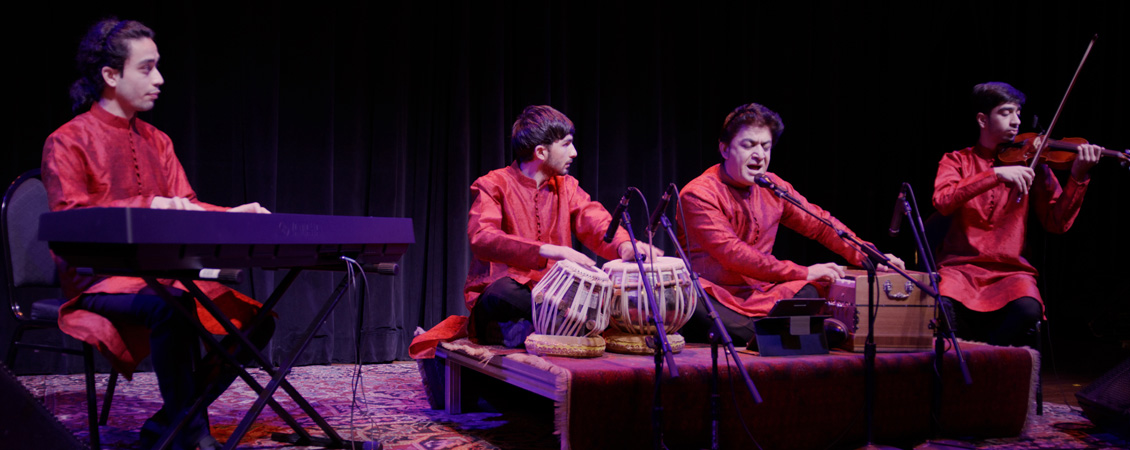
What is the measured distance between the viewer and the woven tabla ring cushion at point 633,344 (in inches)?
112

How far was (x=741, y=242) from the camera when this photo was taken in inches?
135

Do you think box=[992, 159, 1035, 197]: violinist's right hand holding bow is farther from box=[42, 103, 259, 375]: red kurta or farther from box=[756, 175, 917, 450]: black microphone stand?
box=[42, 103, 259, 375]: red kurta

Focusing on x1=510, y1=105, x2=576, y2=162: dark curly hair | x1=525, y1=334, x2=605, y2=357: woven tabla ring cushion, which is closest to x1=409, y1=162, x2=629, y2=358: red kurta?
x1=510, y1=105, x2=576, y2=162: dark curly hair

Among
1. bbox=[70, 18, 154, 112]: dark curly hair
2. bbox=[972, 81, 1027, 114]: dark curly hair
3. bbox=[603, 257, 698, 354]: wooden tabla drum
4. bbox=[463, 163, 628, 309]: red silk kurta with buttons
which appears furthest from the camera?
bbox=[972, 81, 1027, 114]: dark curly hair

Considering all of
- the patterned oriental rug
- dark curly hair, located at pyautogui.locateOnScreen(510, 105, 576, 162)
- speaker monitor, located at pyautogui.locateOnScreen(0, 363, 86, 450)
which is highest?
dark curly hair, located at pyautogui.locateOnScreen(510, 105, 576, 162)

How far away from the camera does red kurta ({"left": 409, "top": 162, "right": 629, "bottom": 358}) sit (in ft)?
10.3

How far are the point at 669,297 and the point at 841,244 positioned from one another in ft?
4.23

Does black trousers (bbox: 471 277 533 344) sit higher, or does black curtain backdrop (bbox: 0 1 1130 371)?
black curtain backdrop (bbox: 0 1 1130 371)

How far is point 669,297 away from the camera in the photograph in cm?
278

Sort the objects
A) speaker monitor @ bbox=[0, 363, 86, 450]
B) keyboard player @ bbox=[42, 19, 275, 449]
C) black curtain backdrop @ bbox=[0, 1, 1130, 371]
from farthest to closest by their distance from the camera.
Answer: black curtain backdrop @ bbox=[0, 1, 1130, 371] → keyboard player @ bbox=[42, 19, 275, 449] → speaker monitor @ bbox=[0, 363, 86, 450]

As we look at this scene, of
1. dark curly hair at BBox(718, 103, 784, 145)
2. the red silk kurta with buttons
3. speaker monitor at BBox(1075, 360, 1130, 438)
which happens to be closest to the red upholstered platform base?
speaker monitor at BBox(1075, 360, 1130, 438)

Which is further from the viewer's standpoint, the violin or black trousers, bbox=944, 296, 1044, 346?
the violin

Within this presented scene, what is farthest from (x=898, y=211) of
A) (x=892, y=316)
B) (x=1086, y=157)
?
(x=1086, y=157)

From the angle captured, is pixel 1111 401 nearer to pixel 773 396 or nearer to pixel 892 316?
pixel 892 316
